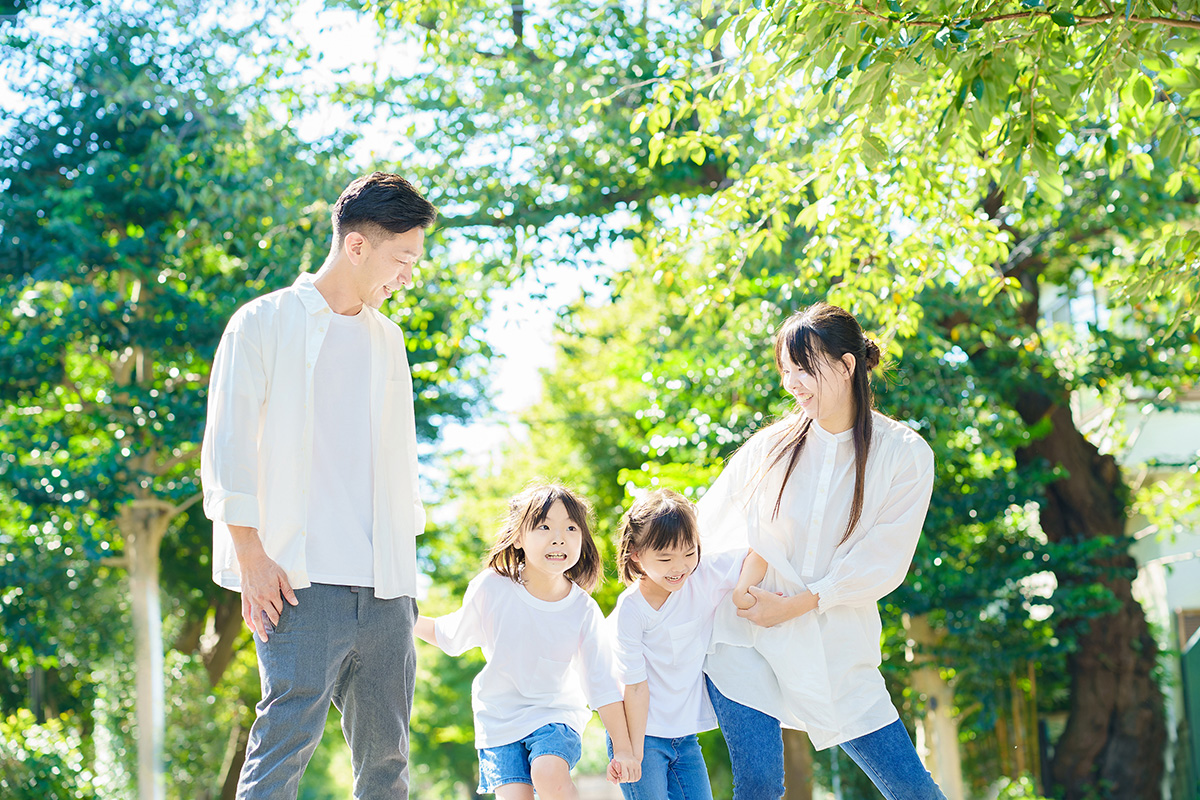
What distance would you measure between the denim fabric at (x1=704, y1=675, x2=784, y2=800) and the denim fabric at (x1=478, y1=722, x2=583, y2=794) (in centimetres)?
46

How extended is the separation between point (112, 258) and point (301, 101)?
2.69 meters

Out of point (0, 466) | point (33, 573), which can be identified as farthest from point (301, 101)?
point (33, 573)

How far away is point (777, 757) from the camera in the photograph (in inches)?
122

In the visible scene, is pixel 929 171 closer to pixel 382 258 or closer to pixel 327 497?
pixel 382 258

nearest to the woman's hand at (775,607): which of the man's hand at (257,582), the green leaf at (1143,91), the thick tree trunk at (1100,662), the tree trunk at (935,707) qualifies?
the man's hand at (257,582)

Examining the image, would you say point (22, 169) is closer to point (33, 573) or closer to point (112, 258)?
point (112, 258)

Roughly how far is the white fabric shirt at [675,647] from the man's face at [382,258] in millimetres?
1222

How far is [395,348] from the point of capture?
3.08 m

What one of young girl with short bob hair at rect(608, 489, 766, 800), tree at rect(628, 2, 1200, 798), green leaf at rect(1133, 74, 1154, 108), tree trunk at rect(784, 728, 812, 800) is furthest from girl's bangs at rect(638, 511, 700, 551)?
tree trunk at rect(784, 728, 812, 800)

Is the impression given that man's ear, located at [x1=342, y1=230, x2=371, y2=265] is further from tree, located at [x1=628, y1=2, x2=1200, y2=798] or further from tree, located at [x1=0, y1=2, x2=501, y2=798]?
tree, located at [x1=0, y1=2, x2=501, y2=798]

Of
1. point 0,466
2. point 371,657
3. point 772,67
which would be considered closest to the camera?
point 371,657

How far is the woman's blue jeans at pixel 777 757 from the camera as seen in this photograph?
302 cm

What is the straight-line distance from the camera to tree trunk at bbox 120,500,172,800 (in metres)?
11.4

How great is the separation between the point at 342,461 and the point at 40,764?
30.4ft
